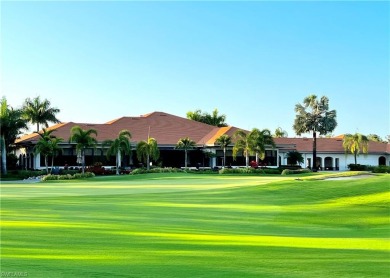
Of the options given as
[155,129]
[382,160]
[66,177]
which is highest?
[155,129]

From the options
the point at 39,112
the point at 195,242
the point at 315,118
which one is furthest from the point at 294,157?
the point at 195,242

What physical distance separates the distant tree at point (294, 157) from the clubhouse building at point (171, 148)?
105 cm

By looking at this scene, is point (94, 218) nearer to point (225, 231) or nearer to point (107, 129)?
point (225, 231)

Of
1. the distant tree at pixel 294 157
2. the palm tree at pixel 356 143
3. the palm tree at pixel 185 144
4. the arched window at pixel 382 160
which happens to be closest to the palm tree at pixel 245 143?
the palm tree at pixel 185 144

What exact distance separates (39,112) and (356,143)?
46738 mm

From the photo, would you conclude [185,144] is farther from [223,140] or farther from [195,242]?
[195,242]

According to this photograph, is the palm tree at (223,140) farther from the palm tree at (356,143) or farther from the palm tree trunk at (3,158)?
the palm tree trunk at (3,158)

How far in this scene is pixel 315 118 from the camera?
85.4m

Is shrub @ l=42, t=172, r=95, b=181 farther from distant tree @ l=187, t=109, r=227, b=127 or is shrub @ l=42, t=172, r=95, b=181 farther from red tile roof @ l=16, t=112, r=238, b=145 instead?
distant tree @ l=187, t=109, r=227, b=127

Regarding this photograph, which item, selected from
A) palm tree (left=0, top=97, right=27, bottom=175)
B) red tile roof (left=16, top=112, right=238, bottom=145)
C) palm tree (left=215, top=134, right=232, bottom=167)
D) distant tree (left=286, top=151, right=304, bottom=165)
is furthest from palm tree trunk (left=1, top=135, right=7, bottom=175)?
distant tree (left=286, top=151, right=304, bottom=165)

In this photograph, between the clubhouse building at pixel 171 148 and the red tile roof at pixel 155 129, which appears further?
the red tile roof at pixel 155 129

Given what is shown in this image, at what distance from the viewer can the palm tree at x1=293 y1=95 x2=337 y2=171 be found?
8488 cm

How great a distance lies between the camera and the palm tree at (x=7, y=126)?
62.0 m

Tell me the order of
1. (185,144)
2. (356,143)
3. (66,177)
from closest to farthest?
(66,177) < (185,144) < (356,143)
